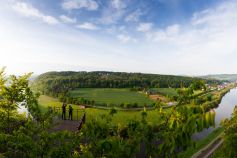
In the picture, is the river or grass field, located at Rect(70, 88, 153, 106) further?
grass field, located at Rect(70, 88, 153, 106)

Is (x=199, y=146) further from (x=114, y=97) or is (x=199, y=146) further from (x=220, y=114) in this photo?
(x=114, y=97)

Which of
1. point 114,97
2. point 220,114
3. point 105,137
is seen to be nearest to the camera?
point 105,137

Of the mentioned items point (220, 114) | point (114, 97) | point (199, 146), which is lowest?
point (220, 114)

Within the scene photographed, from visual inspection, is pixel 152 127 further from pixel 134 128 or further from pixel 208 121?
pixel 208 121

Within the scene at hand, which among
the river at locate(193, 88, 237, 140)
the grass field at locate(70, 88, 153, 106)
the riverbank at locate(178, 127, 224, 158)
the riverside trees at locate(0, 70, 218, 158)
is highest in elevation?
the riverside trees at locate(0, 70, 218, 158)

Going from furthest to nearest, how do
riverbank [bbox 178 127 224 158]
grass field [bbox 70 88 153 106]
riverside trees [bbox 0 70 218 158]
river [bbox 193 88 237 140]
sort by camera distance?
grass field [bbox 70 88 153 106] → river [bbox 193 88 237 140] → riverbank [bbox 178 127 224 158] → riverside trees [bbox 0 70 218 158]

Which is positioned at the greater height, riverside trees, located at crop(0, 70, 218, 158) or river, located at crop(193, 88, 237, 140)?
riverside trees, located at crop(0, 70, 218, 158)

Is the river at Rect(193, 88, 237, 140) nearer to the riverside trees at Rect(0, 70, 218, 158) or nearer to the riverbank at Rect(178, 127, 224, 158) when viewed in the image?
the riverbank at Rect(178, 127, 224, 158)

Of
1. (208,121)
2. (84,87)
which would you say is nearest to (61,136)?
(208,121)

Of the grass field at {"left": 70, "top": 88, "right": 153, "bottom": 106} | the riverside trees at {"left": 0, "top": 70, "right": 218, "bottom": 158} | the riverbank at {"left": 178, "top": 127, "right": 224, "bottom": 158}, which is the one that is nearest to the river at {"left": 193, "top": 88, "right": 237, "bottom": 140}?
the riverbank at {"left": 178, "top": 127, "right": 224, "bottom": 158}

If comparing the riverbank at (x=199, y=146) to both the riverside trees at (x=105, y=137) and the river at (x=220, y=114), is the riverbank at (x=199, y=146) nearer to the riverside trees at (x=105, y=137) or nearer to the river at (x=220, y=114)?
the river at (x=220, y=114)

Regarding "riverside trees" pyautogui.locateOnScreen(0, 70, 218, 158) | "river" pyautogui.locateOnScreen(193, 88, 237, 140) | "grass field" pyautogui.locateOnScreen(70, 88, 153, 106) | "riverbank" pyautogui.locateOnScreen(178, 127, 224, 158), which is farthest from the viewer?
"grass field" pyautogui.locateOnScreen(70, 88, 153, 106)

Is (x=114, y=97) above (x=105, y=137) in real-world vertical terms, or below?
below

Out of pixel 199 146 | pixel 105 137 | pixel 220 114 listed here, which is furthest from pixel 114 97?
pixel 105 137
